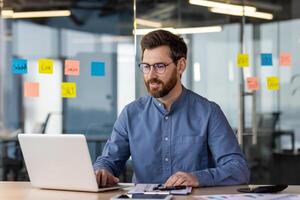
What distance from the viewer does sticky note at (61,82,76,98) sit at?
6109 millimetres

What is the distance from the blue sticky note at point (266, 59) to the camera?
5877 millimetres

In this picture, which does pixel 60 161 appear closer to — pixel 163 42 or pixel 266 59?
pixel 163 42

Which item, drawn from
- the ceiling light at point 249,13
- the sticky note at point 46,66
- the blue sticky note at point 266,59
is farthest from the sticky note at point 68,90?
the blue sticky note at point 266,59

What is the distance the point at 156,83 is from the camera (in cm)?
258

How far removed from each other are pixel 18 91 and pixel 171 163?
395cm

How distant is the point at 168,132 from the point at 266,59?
11.2 ft

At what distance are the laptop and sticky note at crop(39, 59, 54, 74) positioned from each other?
145 inches

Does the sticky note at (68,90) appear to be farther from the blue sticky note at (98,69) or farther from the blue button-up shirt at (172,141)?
the blue button-up shirt at (172,141)

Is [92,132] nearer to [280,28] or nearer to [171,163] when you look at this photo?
[280,28]

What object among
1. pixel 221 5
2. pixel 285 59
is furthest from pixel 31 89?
pixel 285 59

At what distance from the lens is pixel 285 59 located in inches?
232

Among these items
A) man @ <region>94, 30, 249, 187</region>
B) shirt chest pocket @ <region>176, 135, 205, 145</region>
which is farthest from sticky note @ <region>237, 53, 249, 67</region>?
shirt chest pocket @ <region>176, 135, 205, 145</region>

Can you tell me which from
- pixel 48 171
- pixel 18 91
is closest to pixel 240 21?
pixel 18 91

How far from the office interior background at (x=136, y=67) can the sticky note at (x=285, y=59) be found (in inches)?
1.1
